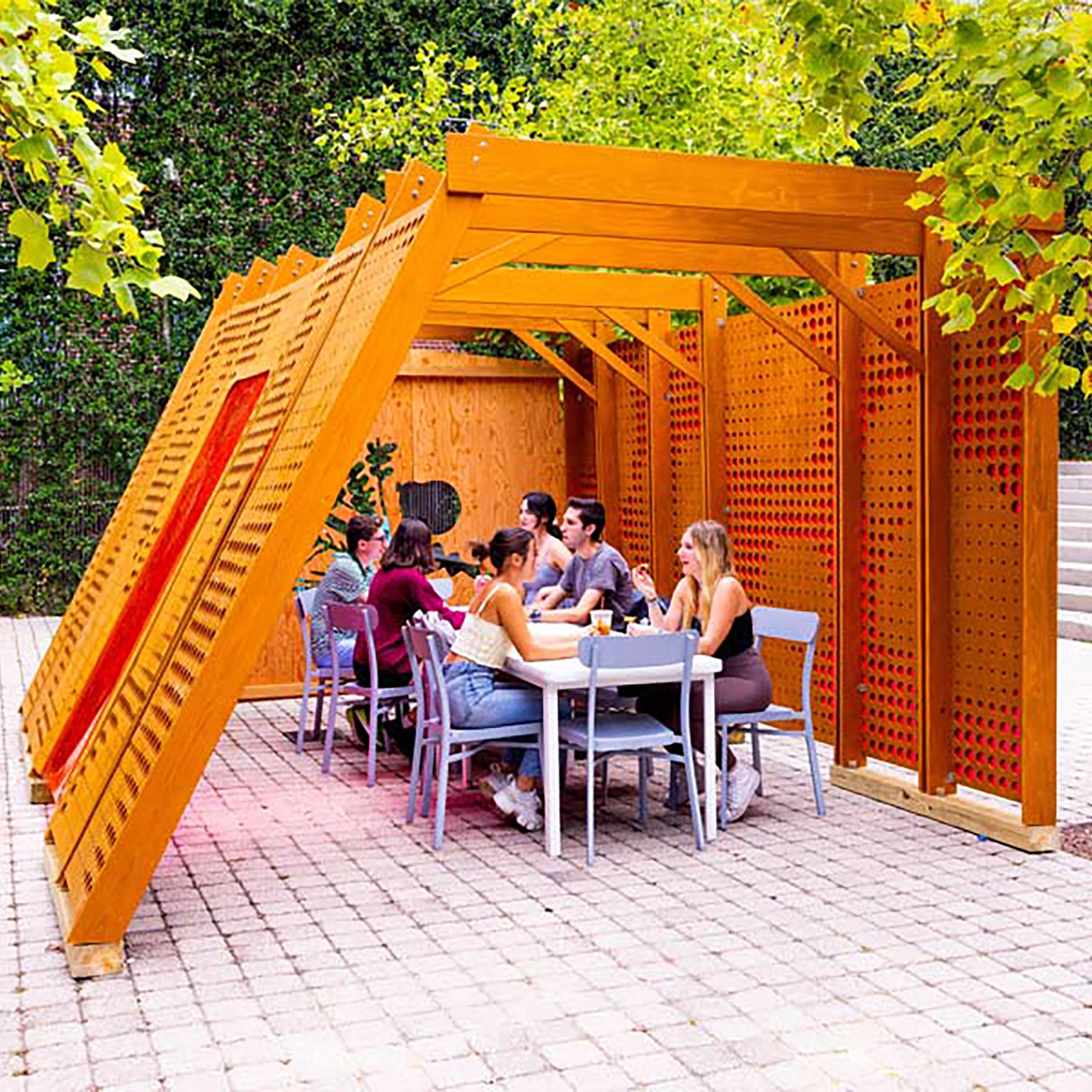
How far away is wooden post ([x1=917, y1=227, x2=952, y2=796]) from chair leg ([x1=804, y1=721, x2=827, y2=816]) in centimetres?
53

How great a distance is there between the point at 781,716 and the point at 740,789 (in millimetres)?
401

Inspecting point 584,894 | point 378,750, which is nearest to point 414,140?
point 378,750

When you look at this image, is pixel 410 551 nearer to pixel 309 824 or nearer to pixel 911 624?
pixel 309 824

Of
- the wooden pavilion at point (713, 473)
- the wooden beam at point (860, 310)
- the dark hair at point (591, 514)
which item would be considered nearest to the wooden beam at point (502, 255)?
the wooden pavilion at point (713, 473)

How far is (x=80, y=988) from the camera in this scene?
477 centimetres

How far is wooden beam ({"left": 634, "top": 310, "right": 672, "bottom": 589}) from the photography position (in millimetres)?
9961

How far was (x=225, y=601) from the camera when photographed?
5.36m

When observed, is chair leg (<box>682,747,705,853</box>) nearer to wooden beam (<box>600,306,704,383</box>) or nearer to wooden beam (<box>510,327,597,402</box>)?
wooden beam (<box>600,306,704,383</box>)

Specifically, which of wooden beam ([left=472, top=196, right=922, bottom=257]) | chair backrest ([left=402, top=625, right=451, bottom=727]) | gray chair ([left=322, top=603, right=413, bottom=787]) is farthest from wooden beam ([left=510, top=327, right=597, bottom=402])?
chair backrest ([left=402, top=625, right=451, bottom=727])

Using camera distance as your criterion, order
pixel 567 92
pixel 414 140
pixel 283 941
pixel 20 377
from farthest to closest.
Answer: pixel 20 377
pixel 414 140
pixel 567 92
pixel 283 941

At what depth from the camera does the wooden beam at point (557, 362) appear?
36.1ft

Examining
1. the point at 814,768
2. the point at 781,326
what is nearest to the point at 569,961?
the point at 814,768

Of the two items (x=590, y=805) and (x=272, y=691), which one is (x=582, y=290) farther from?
(x=590, y=805)

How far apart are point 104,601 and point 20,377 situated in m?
8.13
